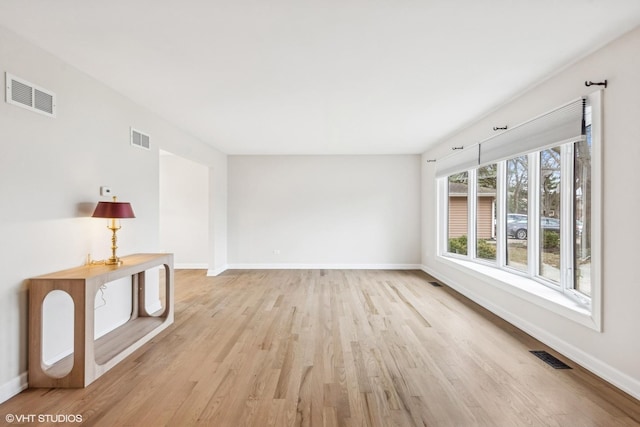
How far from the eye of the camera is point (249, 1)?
187 centimetres

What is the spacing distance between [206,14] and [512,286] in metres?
3.95

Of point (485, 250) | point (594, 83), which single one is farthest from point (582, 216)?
point (485, 250)

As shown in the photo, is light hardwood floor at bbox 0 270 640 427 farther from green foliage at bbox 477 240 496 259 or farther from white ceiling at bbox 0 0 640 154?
white ceiling at bbox 0 0 640 154

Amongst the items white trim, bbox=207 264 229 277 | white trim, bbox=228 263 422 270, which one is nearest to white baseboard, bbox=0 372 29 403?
white trim, bbox=207 264 229 277

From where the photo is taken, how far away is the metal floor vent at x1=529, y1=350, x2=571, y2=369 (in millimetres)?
2531

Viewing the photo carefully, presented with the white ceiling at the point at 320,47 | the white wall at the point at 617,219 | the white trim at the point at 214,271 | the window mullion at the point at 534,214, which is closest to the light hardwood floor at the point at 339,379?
the white wall at the point at 617,219

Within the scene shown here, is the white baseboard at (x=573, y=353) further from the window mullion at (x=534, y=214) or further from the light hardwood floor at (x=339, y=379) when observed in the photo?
the window mullion at (x=534, y=214)

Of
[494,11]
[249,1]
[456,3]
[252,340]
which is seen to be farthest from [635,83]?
[252,340]

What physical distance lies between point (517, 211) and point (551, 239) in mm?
650

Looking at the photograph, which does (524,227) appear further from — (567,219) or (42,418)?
(42,418)

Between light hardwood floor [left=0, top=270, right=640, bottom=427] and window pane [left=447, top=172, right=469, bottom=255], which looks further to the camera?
window pane [left=447, top=172, right=469, bottom=255]

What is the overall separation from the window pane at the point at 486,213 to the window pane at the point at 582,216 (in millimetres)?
1402

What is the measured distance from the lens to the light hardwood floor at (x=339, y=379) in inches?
76.2

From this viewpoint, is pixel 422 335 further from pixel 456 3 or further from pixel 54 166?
pixel 54 166
